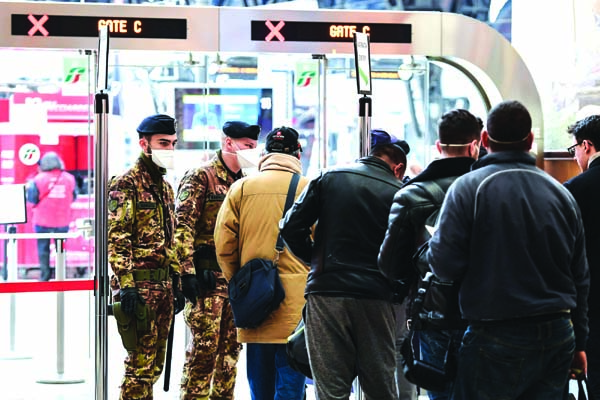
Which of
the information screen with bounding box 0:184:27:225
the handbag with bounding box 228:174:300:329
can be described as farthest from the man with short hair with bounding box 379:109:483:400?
the information screen with bounding box 0:184:27:225

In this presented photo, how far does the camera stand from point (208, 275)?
574cm

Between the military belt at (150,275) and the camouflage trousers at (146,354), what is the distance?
25 mm

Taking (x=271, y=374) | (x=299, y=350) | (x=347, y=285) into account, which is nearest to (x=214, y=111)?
(x=271, y=374)

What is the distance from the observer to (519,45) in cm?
1761

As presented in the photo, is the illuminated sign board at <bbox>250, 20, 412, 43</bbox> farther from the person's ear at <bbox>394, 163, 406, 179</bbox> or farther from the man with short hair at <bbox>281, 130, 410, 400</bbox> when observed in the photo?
the man with short hair at <bbox>281, 130, 410, 400</bbox>

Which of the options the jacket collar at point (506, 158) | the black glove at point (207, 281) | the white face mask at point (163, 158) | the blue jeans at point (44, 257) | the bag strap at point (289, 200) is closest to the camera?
the jacket collar at point (506, 158)

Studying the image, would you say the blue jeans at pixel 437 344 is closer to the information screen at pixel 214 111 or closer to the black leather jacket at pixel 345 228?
the black leather jacket at pixel 345 228

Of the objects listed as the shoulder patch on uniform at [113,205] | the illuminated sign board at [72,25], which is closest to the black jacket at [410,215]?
the shoulder patch on uniform at [113,205]

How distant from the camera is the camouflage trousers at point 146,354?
212 inches

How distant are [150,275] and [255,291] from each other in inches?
28.5

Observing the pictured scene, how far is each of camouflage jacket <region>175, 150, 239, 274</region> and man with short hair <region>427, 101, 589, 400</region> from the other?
2.27 metres

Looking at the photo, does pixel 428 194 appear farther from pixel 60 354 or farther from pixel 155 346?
pixel 60 354

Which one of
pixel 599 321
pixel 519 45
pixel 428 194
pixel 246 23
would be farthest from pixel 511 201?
pixel 519 45

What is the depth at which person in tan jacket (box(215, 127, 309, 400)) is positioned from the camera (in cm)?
508
